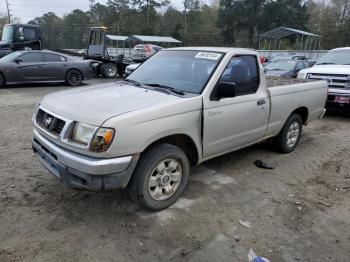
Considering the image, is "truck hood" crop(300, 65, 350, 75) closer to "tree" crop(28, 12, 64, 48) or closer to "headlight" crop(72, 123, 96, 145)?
"headlight" crop(72, 123, 96, 145)

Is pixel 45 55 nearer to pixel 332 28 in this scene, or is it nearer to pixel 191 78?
pixel 191 78

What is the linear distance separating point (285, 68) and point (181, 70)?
9663mm

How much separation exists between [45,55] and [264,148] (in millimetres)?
10119

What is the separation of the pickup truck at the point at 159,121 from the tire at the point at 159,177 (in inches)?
0.4

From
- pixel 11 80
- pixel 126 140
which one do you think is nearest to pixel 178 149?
pixel 126 140

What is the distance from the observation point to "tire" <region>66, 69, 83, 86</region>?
13747 millimetres

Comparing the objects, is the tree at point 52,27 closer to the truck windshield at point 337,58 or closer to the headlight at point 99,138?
the truck windshield at point 337,58

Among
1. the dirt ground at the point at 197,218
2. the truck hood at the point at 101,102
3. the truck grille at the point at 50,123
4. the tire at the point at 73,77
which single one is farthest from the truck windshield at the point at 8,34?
the truck grille at the point at 50,123

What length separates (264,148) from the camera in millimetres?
6098

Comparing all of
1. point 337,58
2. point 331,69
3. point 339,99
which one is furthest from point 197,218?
point 337,58

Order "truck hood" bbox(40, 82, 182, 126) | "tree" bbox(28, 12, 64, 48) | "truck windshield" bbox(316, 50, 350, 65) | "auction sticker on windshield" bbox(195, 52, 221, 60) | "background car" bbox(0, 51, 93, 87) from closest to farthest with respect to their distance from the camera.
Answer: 1. "truck hood" bbox(40, 82, 182, 126)
2. "auction sticker on windshield" bbox(195, 52, 221, 60)
3. "truck windshield" bbox(316, 50, 350, 65)
4. "background car" bbox(0, 51, 93, 87)
5. "tree" bbox(28, 12, 64, 48)

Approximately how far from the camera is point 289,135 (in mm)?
5871

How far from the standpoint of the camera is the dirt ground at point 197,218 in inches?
122

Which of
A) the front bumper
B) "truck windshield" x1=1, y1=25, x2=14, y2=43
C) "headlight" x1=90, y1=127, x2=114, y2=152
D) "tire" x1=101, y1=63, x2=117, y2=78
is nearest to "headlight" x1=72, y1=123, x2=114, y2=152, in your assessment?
"headlight" x1=90, y1=127, x2=114, y2=152
